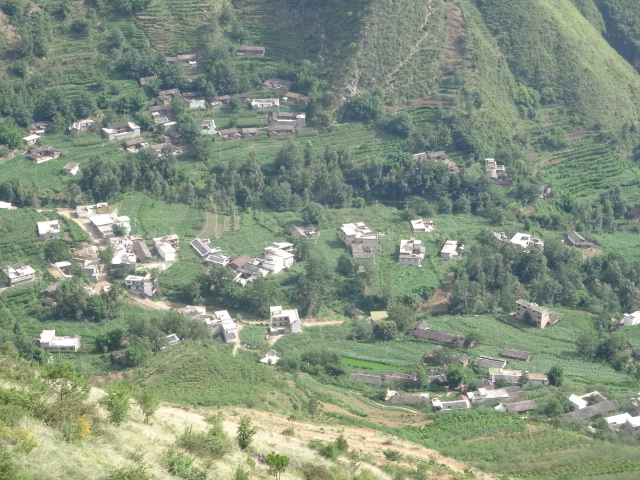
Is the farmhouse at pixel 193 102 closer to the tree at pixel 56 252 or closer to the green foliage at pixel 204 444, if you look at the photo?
the tree at pixel 56 252

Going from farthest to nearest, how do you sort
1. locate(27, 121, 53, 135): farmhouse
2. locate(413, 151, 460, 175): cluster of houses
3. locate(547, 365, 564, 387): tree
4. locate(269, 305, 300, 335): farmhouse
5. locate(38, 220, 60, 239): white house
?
locate(413, 151, 460, 175): cluster of houses, locate(27, 121, 53, 135): farmhouse, locate(38, 220, 60, 239): white house, locate(269, 305, 300, 335): farmhouse, locate(547, 365, 564, 387): tree

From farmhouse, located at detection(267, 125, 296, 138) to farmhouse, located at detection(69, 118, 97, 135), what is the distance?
33.6 feet

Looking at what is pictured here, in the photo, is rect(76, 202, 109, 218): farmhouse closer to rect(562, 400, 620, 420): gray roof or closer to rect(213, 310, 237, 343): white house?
rect(213, 310, 237, 343): white house

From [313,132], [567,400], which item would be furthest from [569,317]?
[313,132]

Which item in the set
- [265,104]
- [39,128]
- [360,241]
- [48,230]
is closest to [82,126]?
[39,128]

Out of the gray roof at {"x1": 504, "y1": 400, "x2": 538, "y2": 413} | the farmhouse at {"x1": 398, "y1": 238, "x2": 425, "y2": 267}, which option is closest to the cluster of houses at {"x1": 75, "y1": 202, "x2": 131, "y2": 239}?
the farmhouse at {"x1": 398, "y1": 238, "x2": 425, "y2": 267}

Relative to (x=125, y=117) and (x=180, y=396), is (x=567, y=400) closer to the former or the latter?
(x=180, y=396)

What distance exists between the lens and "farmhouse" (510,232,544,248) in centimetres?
4816

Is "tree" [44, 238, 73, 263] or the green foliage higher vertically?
the green foliage

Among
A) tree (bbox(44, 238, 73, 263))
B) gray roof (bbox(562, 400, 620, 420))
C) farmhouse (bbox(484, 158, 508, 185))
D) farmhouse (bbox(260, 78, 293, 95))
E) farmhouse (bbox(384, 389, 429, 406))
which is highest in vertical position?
farmhouse (bbox(260, 78, 293, 95))

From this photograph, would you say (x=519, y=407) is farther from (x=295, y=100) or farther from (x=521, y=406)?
(x=295, y=100)

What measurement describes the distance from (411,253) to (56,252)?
17.5 m

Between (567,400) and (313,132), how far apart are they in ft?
85.6

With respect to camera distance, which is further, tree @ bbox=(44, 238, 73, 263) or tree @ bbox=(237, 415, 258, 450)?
tree @ bbox=(44, 238, 73, 263)
